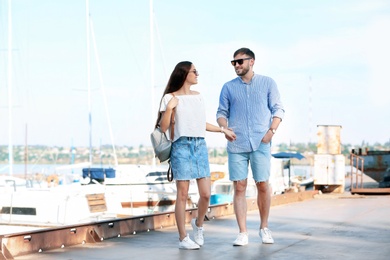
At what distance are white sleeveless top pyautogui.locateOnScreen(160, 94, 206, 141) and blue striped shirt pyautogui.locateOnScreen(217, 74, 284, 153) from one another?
21.8 inches

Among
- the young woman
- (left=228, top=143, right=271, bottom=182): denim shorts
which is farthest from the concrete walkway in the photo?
(left=228, top=143, right=271, bottom=182): denim shorts

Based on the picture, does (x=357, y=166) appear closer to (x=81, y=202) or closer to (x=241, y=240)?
(x=81, y=202)

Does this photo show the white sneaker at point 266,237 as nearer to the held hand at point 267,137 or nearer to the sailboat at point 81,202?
the held hand at point 267,137

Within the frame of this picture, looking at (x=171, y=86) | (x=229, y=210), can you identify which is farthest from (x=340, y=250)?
(x=229, y=210)

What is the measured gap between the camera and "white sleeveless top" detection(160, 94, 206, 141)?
7.54 m

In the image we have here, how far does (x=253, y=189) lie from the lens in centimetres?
3506

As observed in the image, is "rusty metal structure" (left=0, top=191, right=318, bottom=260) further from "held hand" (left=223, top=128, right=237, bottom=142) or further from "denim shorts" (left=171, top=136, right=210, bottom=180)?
"held hand" (left=223, top=128, right=237, bottom=142)

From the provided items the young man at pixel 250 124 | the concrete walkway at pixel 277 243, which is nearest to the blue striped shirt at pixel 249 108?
the young man at pixel 250 124

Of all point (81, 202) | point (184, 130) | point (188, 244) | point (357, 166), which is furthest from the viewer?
point (81, 202)

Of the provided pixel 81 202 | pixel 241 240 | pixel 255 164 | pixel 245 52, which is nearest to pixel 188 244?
Answer: pixel 241 240

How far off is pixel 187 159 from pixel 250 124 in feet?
2.71

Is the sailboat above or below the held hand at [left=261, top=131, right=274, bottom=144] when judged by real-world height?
below

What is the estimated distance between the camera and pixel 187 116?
757cm

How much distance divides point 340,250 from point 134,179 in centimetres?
2936
